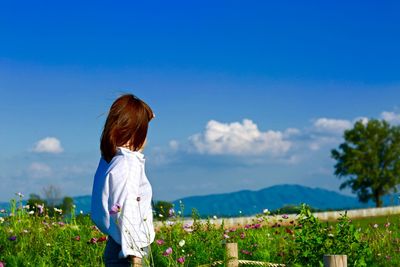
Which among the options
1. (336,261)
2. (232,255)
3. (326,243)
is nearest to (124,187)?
(336,261)

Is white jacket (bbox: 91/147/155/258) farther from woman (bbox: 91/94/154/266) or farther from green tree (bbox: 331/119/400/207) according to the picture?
green tree (bbox: 331/119/400/207)

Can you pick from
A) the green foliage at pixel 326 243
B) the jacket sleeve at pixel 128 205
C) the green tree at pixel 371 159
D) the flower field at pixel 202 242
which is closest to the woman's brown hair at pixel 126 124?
the jacket sleeve at pixel 128 205

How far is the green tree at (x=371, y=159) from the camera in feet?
169

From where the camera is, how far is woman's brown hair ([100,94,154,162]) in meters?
4.67

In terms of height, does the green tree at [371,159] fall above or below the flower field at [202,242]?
above

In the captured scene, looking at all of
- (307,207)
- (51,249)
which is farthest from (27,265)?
(307,207)

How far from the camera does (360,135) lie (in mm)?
51938

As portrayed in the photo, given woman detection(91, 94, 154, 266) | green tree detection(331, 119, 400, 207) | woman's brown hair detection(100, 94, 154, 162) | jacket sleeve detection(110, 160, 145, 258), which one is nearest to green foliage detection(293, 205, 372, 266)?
woman detection(91, 94, 154, 266)

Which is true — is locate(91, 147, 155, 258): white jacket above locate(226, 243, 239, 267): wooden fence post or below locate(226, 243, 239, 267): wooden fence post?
above

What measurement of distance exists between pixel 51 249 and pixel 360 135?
45.7 metres

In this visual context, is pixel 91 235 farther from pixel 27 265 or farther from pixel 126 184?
pixel 126 184

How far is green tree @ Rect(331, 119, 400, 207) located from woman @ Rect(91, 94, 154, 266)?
158 feet

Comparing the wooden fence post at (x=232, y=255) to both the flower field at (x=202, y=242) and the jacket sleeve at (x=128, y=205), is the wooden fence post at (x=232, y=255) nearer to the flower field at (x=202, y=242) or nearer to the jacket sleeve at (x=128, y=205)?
the flower field at (x=202, y=242)

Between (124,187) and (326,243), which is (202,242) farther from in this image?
(124,187)
